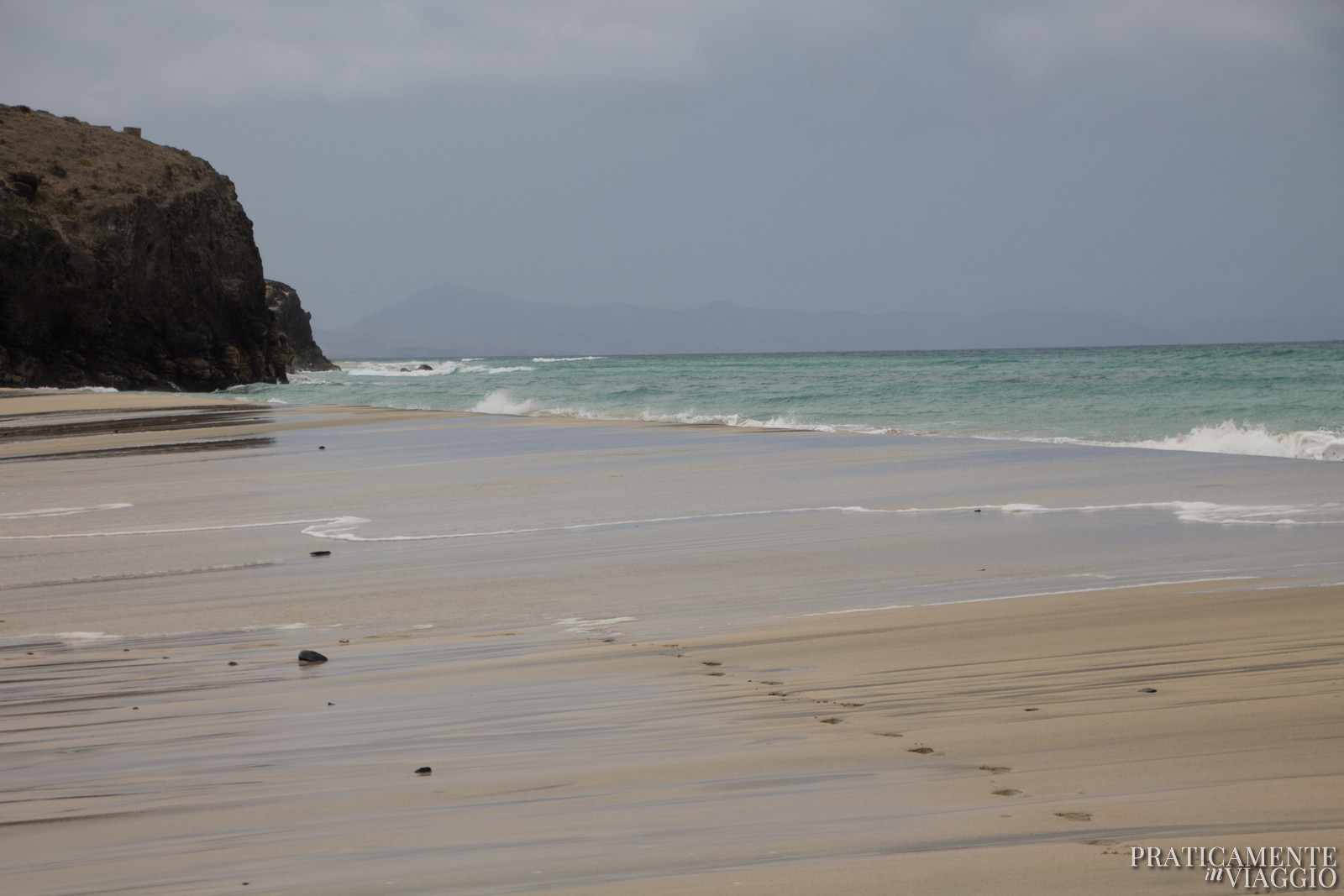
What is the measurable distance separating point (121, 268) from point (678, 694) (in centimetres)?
4860

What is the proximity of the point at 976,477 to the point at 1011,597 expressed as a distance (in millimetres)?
5612

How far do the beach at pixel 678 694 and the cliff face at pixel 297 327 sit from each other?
78.3m

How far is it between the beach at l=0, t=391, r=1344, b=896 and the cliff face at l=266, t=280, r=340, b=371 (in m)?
78.3

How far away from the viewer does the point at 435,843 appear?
2791mm

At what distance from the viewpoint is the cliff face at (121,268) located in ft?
143

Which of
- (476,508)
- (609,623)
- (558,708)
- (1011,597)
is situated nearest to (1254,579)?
(1011,597)

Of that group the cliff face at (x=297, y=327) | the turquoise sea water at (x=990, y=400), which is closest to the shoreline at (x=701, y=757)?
the turquoise sea water at (x=990, y=400)

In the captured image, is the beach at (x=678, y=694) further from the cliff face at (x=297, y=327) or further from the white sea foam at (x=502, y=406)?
the cliff face at (x=297, y=327)

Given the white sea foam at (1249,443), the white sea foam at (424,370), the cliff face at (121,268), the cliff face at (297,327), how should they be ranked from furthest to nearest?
the cliff face at (297,327)
the white sea foam at (424,370)
the cliff face at (121,268)
the white sea foam at (1249,443)

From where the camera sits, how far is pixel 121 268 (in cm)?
4656

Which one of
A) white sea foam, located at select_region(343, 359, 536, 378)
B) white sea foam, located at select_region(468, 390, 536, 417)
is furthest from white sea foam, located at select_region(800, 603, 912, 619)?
white sea foam, located at select_region(343, 359, 536, 378)

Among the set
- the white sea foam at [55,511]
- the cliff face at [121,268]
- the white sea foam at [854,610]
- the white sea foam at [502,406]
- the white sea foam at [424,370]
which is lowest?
the white sea foam at [55,511]

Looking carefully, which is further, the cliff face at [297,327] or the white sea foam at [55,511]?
the cliff face at [297,327]

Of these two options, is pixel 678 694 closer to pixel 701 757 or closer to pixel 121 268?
pixel 701 757
